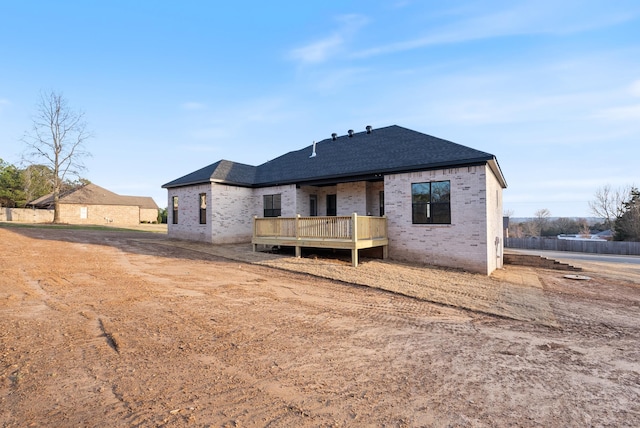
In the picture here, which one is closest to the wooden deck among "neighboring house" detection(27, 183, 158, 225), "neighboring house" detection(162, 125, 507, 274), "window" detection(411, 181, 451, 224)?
"neighboring house" detection(162, 125, 507, 274)

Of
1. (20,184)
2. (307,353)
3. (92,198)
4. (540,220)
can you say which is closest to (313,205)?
(307,353)

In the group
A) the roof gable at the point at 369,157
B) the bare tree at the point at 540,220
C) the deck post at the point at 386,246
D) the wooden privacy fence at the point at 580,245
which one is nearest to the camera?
the roof gable at the point at 369,157

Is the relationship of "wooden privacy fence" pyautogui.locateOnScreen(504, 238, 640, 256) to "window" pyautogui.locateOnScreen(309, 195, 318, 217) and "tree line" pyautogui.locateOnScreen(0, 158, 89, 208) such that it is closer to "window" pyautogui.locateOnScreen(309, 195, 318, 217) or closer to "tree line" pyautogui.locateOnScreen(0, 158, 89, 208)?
"window" pyautogui.locateOnScreen(309, 195, 318, 217)

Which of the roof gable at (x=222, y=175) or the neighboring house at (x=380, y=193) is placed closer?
the neighboring house at (x=380, y=193)

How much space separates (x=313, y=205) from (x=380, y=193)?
13.5 feet

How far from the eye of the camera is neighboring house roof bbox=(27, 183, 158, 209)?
124 ft

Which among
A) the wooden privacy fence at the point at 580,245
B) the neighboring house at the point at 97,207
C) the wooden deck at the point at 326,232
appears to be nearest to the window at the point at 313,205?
the wooden deck at the point at 326,232

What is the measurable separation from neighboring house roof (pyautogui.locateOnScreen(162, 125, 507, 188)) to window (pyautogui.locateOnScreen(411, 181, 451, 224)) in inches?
31.3

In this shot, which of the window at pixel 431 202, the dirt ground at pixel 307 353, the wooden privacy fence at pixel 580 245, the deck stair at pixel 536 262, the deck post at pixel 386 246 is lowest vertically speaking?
the wooden privacy fence at pixel 580 245

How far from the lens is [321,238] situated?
502 inches

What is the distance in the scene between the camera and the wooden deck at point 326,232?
39.1ft

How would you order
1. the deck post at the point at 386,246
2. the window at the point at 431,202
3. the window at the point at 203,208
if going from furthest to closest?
the window at the point at 203,208 < the deck post at the point at 386,246 < the window at the point at 431,202

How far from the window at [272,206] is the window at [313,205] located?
1.79 meters

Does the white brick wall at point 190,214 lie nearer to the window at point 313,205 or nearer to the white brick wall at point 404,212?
the white brick wall at point 404,212
